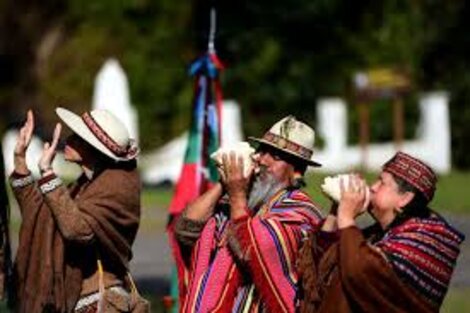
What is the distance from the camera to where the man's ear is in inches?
283

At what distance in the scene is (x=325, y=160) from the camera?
35000mm

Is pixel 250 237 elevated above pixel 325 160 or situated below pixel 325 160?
above

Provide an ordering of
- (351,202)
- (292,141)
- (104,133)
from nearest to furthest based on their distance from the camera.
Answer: (351,202), (292,141), (104,133)

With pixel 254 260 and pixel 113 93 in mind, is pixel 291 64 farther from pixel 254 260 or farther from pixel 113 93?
pixel 254 260

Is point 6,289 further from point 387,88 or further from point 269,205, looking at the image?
point 387,88

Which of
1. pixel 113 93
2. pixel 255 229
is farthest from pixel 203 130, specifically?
pixel 113 93

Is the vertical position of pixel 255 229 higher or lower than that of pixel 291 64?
higher

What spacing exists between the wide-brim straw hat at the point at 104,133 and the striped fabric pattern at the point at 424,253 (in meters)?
1.75

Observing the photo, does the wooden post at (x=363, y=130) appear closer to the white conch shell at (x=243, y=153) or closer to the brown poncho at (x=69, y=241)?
the brown poncho at (x=69, y=241)

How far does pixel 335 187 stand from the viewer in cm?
722

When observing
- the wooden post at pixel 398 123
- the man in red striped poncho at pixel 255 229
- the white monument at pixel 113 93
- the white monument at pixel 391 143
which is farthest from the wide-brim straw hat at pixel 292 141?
the white monument at pixel 391 143

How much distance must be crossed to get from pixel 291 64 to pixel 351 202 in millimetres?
31692

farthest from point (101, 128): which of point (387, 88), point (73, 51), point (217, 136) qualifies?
point (73, 51)

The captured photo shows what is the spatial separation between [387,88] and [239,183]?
1049 inches
